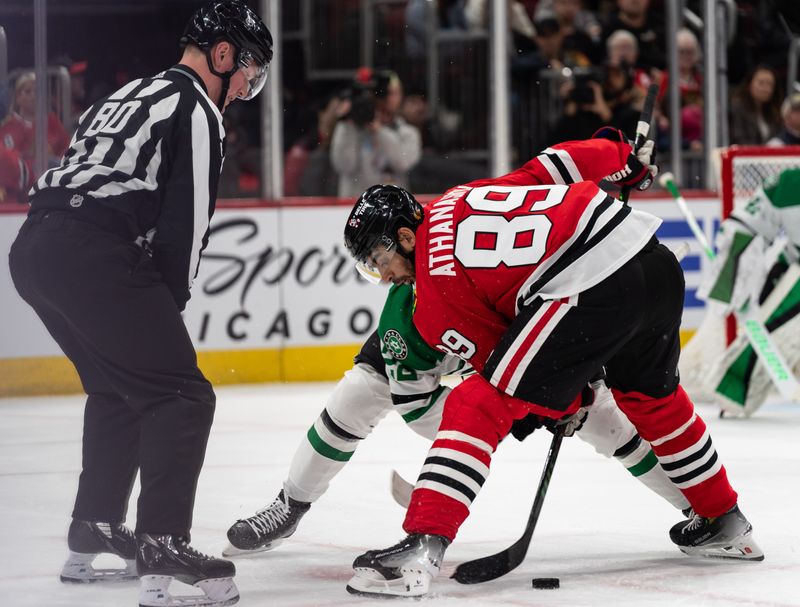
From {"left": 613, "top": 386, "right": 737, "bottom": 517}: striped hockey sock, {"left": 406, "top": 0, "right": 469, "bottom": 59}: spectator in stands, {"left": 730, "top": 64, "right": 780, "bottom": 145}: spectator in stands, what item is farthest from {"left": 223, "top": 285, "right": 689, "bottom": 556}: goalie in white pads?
{"left": 730, "top": 64, "right": 780, "bottom": 145}: spectator in stands

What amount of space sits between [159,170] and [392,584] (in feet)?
2.83

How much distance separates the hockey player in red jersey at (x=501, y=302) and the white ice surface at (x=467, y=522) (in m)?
0.21

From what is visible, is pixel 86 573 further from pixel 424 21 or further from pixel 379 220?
pixel 424 21

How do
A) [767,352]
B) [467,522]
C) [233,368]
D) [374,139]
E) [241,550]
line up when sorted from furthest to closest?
[374,139]
[233,368]
[767,352]
[467,522]
[241,550]

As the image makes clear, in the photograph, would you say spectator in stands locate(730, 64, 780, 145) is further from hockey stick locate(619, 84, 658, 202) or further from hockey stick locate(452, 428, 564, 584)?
hockey stick locate(452, 428, 564, 584)

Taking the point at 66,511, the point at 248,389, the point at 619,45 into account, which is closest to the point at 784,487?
the point at 66,511

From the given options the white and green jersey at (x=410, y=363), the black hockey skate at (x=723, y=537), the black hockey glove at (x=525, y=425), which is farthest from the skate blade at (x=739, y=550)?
the white and green jersey at (x=410, y=363)

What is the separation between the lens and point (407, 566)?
9.00 ft

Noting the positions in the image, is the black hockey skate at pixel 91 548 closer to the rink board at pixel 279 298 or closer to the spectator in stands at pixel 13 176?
the rink board at pixel 279 298

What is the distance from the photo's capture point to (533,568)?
3.11 metres

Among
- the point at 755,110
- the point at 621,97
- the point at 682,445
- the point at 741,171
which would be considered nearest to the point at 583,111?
the point at 621,97

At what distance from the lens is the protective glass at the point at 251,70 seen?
2930 millimetres

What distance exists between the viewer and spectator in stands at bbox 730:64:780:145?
27.3ft

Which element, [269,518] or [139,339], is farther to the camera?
[269,518]
